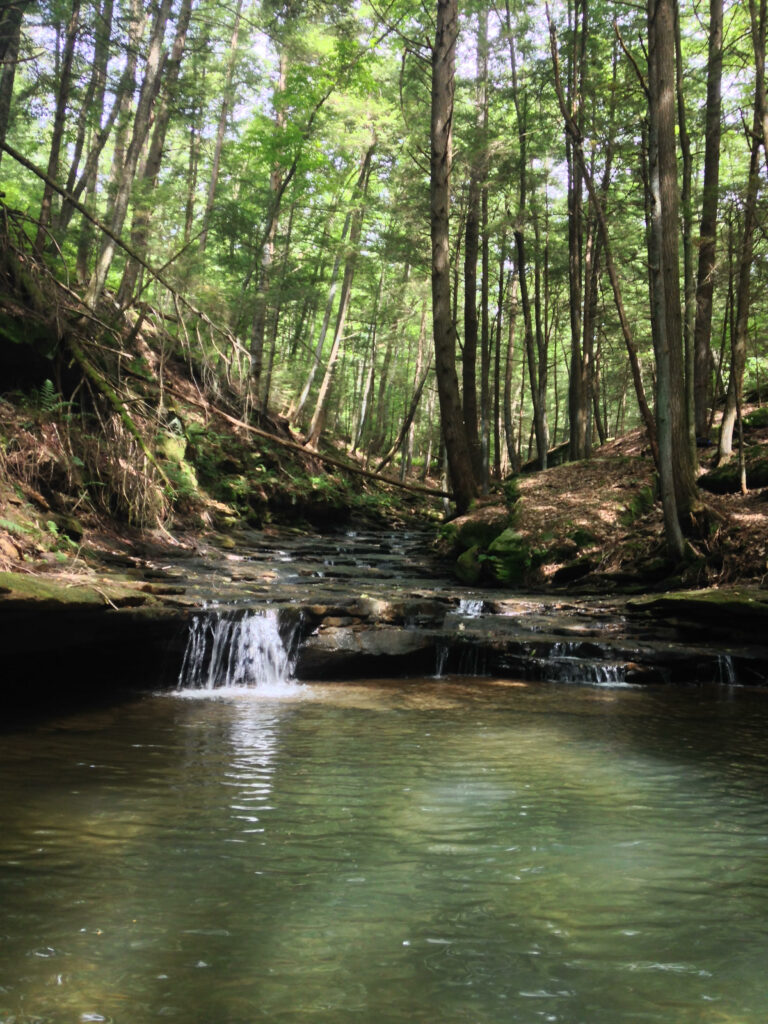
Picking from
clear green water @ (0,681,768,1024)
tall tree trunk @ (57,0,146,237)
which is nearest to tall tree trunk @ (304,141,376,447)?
tall tree trunk @ (57,0,146,237)

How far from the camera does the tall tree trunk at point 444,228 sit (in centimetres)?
1224

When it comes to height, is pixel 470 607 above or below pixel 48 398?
below

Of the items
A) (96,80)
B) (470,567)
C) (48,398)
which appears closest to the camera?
(48,398)

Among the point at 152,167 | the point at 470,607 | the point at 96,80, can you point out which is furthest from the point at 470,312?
the point at 470,607

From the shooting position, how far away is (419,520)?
23500 millimetres

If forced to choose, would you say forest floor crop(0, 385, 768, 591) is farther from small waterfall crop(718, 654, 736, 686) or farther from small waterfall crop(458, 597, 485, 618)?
small waterfall crop(458, 597, 485, 618)

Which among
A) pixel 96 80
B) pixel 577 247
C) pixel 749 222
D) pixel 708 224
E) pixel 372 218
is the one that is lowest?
pixel 749 222

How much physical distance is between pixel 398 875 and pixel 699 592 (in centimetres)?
669

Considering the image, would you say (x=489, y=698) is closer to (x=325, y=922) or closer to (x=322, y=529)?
(x=325, y=922)

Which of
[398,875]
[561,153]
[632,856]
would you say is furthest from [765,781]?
[561,153]

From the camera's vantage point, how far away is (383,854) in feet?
11.2

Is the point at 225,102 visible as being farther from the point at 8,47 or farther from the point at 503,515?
the point at 503,515

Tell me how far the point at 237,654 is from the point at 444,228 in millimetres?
9300

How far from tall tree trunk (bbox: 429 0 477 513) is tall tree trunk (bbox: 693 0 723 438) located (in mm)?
4529
